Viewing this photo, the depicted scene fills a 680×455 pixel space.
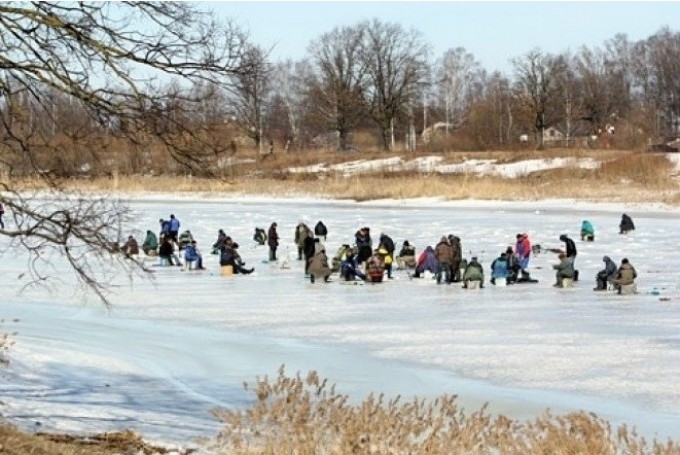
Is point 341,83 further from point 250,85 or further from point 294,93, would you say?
point 250,85

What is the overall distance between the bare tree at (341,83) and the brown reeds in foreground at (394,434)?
7884cm

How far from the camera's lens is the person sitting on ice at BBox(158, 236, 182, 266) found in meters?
28.2

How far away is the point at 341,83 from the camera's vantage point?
8975 centimetres

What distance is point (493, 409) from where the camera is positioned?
36.9 feet

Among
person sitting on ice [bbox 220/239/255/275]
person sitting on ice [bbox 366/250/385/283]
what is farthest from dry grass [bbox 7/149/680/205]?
person sitting on ice [bbox 366/250/385/283]

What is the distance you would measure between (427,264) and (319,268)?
7.88 ft

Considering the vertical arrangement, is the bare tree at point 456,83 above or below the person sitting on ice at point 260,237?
above

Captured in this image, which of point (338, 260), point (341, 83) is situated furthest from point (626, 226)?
point (341, 83)

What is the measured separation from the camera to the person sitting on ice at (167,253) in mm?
28172

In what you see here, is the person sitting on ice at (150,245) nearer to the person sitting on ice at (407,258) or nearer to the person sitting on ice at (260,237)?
the person sitting on ice at (260,237)

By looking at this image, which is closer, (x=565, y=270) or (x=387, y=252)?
(x=565, y=270)

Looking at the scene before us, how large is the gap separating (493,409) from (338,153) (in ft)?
220

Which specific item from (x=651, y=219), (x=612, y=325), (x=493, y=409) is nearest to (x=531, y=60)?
(x=651, y=219)

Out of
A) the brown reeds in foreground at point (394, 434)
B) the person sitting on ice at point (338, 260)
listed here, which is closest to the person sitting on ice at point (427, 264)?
the person sitting on ice at point (338, 260)
